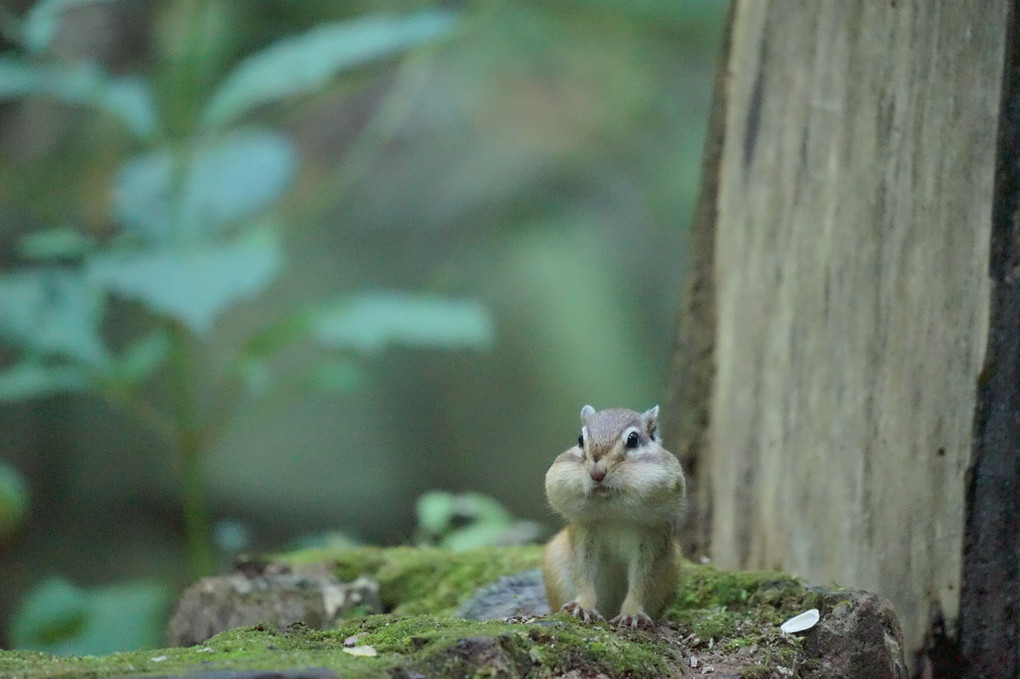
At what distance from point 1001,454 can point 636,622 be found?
3.15ft

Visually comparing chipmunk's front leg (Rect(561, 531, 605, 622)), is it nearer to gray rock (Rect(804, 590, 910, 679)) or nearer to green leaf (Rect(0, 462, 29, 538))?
gray rock (Rect(804, 590, 910, 679))

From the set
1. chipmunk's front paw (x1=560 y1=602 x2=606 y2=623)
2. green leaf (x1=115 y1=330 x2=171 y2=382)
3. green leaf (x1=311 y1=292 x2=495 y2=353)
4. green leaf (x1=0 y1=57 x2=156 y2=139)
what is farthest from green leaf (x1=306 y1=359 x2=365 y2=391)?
chipmunk's front paw (x1=560 y1=602 x2=606 y2=623)

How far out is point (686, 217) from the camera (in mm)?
7957

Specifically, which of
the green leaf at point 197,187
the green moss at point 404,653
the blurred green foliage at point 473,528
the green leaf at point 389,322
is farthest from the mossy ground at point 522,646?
the green leaf at point 197,187

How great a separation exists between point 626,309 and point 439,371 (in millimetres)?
1485

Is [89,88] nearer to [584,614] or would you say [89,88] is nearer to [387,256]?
[584,614]

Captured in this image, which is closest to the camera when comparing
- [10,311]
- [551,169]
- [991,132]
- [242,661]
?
[242,661]

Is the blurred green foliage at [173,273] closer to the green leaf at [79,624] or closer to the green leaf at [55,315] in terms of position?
the green leaf at [55,315]

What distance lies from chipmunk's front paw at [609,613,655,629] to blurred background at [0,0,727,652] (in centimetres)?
399

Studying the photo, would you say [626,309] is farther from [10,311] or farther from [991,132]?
[991,132]

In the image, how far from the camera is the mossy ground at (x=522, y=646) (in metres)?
1.84

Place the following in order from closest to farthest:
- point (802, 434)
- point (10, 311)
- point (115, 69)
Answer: point (802, 434), point (10, 311), point (115, 69)

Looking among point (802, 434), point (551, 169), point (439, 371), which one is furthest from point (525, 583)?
point (551, 169)

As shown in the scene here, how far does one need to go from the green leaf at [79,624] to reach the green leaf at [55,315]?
988 mm
